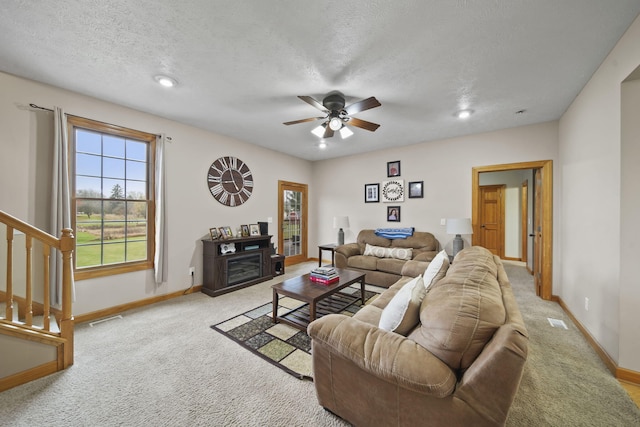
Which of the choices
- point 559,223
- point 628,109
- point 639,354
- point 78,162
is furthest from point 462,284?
point 78,162

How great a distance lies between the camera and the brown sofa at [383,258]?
3951 mm

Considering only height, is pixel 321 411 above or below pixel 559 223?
below

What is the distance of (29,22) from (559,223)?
5.93m

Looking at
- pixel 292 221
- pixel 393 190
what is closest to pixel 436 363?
pixel 393 190

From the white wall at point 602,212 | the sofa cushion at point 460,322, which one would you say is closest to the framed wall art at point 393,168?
the white wall at point 602,212

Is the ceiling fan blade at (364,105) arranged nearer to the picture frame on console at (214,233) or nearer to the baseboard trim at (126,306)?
the picture frame on console at (214,233)

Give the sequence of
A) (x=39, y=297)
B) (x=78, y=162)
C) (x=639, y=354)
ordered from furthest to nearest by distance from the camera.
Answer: (x=78, y=162)
(x=39, y=297)
(x=639, y=354)

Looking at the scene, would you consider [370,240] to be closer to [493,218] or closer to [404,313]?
[404,313]

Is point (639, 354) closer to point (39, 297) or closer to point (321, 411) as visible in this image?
point (321, 411)

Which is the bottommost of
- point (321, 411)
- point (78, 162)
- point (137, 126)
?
point (321, 411)

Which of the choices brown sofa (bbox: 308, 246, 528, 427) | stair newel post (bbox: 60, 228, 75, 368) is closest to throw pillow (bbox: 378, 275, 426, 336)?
brown sofa (bbox: 308, 246, 528, 427)

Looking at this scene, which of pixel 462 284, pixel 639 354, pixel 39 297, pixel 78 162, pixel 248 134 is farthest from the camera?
pixel 248 134

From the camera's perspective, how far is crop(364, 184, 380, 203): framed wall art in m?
5.21

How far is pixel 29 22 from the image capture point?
1.72m
